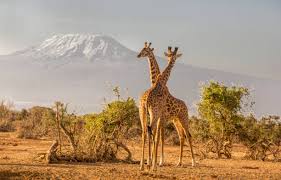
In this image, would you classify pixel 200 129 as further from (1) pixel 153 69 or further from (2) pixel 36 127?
(2) pixel 36 127

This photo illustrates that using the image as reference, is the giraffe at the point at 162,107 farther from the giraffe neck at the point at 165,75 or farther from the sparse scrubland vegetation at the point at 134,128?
the sparse scrubland vegetation at the point at 134,128

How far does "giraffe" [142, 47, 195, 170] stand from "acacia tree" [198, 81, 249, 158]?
7347 mm

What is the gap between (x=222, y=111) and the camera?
85.1ft

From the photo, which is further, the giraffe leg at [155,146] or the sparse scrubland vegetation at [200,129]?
the sparse scrubland vegetation at [200,129]

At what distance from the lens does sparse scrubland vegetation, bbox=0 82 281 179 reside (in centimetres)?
1941

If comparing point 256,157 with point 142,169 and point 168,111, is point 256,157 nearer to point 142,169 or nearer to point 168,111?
point 168,111

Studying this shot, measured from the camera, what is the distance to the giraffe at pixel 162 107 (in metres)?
15.3

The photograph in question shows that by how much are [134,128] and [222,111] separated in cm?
461

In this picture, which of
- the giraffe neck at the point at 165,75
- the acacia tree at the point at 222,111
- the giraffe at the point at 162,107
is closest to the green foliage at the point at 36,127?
the acacia tree at the point at 222,111

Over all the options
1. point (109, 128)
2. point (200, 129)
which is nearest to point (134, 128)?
point (200, 129)

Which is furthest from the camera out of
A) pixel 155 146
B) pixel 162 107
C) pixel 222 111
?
pixel 222 111

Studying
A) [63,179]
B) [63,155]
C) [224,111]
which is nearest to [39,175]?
[63,179]

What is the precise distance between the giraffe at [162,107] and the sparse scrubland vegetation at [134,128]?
2.86 metres

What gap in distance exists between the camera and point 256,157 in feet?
84.1
